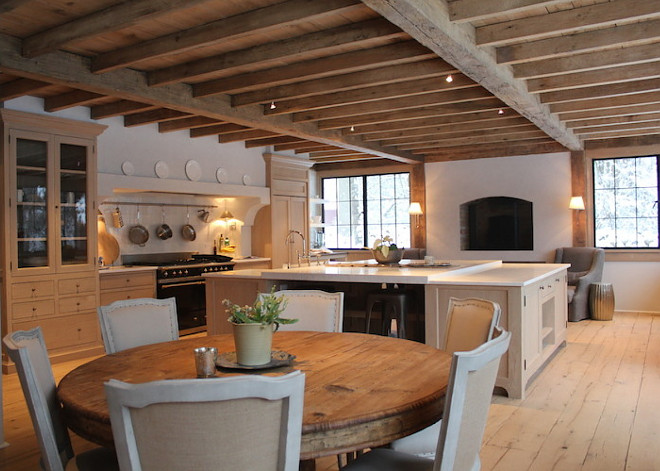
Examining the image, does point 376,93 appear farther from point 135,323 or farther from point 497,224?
point 497,224

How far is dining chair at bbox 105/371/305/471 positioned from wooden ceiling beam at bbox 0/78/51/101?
3963 mm

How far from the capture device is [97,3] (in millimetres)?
3299

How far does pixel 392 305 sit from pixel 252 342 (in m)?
2.81

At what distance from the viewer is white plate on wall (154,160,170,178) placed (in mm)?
6512

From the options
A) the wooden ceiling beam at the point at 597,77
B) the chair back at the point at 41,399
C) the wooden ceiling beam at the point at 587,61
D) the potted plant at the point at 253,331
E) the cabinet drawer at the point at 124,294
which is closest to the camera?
the chair back at the point at 41,399

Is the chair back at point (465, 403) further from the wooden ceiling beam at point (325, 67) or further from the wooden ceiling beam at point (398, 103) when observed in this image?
the wooden ceiling beam at point (398, 103)

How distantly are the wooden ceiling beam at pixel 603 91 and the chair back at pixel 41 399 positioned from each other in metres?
4.86

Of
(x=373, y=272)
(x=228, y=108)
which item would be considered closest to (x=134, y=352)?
(x=373, y=272)

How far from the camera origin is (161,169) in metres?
6.55

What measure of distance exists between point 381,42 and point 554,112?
2638 mm

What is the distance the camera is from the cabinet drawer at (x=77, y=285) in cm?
536

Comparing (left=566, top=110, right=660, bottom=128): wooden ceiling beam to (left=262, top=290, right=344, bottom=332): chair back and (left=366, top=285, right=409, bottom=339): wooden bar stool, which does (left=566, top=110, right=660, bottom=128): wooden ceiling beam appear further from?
(left=262, top=290, right=344, bottom=332): chair back

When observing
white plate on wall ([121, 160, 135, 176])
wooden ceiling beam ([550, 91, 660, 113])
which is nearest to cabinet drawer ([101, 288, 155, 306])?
white plate on wall ([121, 160, 135, 176])

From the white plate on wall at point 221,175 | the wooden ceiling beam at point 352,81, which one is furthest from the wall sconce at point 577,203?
the white plate on wall at point 221,175
